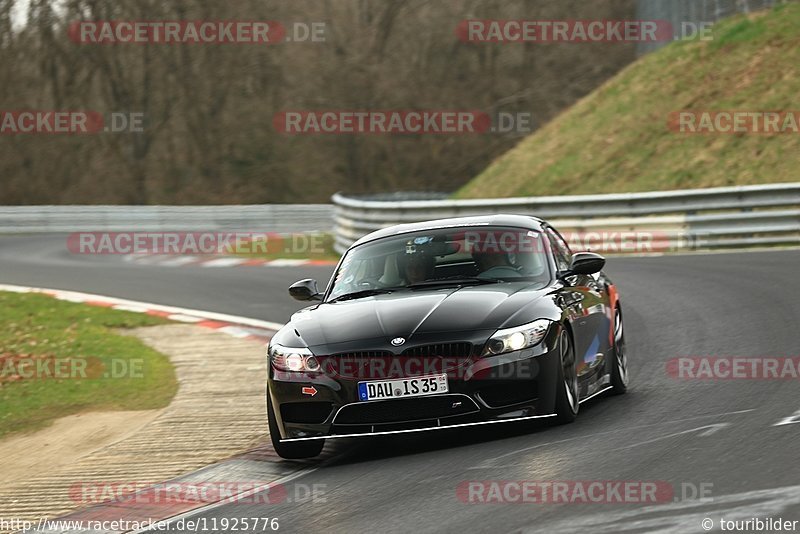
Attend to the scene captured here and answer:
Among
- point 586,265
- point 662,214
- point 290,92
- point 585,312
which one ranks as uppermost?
point 290,92

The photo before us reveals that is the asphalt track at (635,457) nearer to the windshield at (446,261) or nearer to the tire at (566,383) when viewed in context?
the tire at (566,383)

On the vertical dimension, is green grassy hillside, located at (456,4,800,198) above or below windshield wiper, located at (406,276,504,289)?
above

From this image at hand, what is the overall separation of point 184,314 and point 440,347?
981 centimetres

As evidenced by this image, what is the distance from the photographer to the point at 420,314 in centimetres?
792

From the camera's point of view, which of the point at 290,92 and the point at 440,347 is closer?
the point at 440,347

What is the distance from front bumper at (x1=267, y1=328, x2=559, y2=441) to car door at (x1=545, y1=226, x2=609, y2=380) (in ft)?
2.25

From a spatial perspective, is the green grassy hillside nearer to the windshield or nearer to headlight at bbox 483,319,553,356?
the windshield

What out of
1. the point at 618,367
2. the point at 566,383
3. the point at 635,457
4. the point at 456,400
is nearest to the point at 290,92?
the point at 618,367

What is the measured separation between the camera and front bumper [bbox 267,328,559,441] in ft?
24.8

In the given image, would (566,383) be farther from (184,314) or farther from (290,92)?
(290,92)

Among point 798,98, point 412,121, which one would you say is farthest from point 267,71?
point 798,98

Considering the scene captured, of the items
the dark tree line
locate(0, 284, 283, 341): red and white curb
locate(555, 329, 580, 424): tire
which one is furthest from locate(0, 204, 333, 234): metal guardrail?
locate(555, 329, 580, 424): tire

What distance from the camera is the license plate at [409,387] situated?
7539 mm

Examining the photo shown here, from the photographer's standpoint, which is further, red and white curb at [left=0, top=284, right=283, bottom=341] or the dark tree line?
the dark tree line
